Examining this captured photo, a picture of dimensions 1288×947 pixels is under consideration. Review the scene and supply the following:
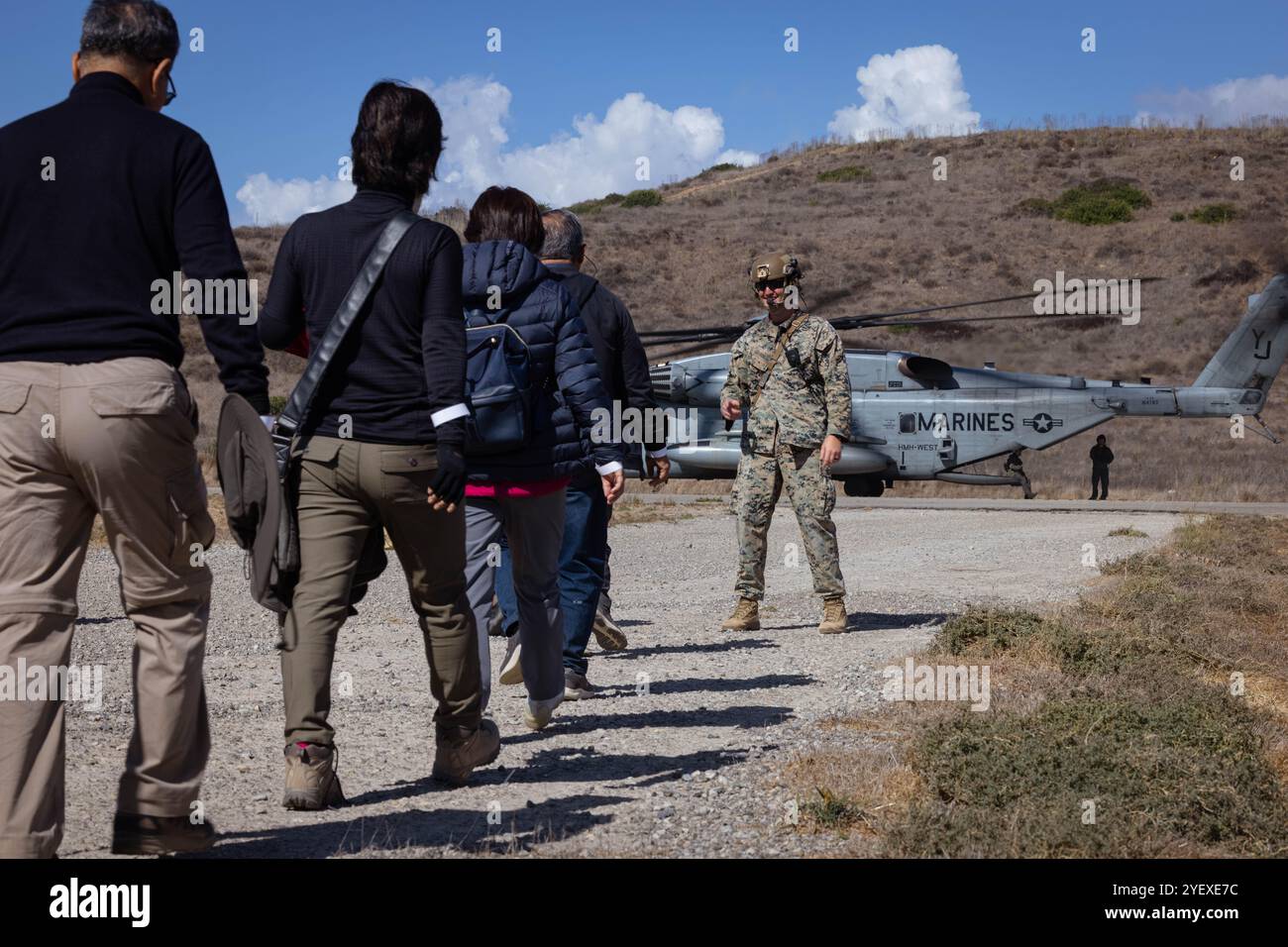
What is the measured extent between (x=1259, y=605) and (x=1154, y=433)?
26078 mm

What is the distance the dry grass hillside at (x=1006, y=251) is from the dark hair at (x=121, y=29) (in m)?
22.7

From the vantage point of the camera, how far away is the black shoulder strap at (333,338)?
165 inches

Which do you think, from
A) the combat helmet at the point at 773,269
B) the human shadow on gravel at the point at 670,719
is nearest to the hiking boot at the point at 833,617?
the combat helmet at the point at 773,269

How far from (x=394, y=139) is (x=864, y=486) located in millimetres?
20915

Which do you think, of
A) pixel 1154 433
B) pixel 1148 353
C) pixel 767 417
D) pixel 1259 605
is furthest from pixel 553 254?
pixel 1148 353

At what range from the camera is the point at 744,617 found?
877 centimetres

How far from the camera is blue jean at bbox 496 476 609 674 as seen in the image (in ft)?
21.0

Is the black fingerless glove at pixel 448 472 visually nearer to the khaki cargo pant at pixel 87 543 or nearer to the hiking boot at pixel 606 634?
the khaki cargo pant at pixel 87 543

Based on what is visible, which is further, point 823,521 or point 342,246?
point 823,521

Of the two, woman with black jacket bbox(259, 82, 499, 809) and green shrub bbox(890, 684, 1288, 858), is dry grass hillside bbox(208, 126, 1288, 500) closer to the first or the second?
green shrub bbox(890, 684, 1288, 858)

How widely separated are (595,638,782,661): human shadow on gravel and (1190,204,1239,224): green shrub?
160 ft

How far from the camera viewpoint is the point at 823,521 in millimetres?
8586

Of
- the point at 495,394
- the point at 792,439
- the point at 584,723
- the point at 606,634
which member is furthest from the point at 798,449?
the point at 495,394

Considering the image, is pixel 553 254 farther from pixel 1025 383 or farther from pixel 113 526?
pixel 1025 383
